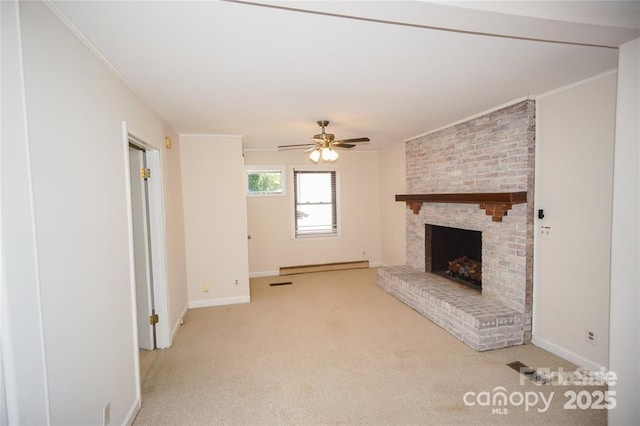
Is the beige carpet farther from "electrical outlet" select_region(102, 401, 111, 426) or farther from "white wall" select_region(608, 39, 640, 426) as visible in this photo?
"white wall" select_region(608, 39, 640, 426)

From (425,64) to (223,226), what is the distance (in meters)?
3.33

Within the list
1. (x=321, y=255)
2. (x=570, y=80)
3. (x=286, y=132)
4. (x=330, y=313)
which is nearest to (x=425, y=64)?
(x=570, y=80)

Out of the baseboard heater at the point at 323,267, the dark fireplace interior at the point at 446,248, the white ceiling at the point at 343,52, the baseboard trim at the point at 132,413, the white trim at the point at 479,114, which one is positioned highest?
the white trim at the point at 479,114

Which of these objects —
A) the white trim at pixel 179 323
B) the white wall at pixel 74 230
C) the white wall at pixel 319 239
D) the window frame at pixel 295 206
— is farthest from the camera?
the window frame at pixel 295 206

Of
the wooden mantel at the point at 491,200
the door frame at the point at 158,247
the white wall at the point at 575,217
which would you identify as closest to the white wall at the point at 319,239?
Result: the wooden mantel at the point at 491,200

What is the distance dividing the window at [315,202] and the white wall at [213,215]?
6.04 ft

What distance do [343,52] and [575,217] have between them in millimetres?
2497

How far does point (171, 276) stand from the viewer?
136 inches

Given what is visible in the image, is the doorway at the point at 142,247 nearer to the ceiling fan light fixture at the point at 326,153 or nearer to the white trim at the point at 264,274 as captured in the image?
the ceiling fan light fixture at the point at 326,153

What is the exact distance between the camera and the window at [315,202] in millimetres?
6082

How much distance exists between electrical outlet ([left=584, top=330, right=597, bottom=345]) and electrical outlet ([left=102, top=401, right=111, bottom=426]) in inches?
144

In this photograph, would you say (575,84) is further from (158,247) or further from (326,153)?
(158,247)

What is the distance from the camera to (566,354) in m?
2.76

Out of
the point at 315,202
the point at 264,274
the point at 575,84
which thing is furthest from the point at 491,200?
the point at 264,274
